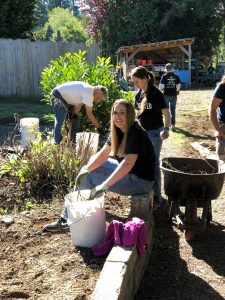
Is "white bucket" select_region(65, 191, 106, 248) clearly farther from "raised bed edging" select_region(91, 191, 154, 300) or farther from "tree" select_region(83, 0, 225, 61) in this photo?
"tree" select_region(83, 0, 225, 61)

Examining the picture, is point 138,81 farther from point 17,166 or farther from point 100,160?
point 17,166

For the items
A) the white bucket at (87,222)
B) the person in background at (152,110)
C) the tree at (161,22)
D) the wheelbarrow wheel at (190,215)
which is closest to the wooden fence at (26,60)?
the person in background at (152,110)

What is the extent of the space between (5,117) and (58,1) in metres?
125

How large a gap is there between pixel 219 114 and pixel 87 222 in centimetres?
251

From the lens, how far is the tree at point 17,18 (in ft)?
57.3

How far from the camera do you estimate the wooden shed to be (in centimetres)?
2600

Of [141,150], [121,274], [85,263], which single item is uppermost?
[141,150]

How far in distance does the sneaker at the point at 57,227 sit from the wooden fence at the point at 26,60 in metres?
11.9

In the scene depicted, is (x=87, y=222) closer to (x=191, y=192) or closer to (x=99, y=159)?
(x=99, y=159)

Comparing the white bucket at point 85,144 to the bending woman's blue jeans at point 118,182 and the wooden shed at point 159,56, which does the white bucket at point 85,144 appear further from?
the wooden shed at point 159,56

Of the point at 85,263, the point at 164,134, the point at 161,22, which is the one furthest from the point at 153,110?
the point at 161,22

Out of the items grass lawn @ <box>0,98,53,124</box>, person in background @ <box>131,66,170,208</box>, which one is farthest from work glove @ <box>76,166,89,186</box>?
grass lawn @ <box>0,98,53,124</box>

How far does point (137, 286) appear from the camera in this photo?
341cm

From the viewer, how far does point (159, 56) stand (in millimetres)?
30594
